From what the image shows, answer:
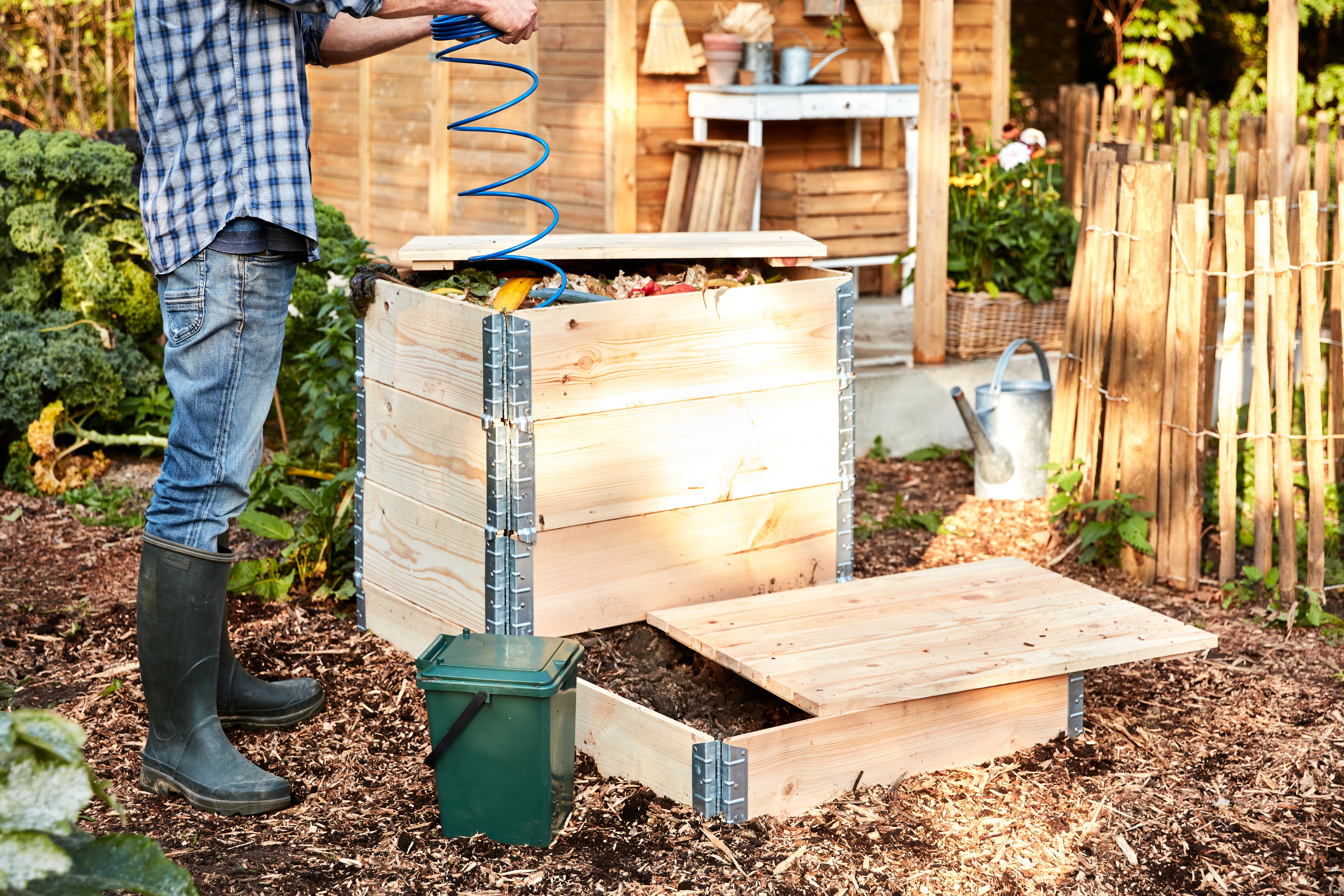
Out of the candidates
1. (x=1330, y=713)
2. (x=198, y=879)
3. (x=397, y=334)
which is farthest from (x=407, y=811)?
(x=1330, y=713)

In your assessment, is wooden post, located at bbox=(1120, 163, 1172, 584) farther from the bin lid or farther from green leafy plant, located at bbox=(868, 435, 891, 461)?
the bin lid

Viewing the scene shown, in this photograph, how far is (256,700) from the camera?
3115 mm

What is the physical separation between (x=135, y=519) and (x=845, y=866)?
10.0 ft

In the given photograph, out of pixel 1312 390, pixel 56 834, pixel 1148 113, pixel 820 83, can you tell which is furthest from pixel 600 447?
pixel 1148 113

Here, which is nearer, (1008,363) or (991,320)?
(1008,363)

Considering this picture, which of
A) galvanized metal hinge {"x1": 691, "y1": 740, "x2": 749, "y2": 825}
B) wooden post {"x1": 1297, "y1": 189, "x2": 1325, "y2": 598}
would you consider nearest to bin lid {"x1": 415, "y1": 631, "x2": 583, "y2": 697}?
galvanized metal hinge {"x1": 691, "y1": 740, "x2": 749, "y2": 825}

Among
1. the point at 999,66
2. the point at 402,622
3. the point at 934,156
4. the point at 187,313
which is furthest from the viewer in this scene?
the point at 999,66

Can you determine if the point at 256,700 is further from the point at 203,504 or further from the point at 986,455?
the point at 986,455

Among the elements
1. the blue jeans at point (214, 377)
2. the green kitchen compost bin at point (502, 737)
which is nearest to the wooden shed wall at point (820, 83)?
the blue jeans at point (214, 377)

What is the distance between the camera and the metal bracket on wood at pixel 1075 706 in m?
3.12

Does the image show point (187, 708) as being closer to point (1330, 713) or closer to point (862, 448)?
point (1330, 713)

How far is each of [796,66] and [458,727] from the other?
15.3ft

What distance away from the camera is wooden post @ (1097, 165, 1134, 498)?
4070 millimetres

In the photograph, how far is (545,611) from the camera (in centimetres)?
324
